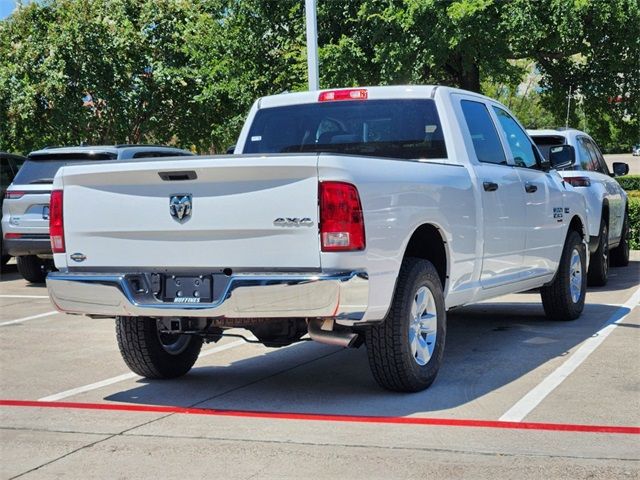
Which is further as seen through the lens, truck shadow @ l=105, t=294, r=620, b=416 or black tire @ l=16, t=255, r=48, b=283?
black tire @ l=16, t=255, r=48, b=283

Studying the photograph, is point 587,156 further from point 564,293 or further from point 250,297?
point 250,297

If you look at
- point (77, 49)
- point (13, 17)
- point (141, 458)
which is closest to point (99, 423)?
point (141, 458)

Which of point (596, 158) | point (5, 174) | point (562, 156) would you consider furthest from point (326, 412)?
point (5, 174)

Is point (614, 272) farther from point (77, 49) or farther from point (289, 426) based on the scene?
point (77, 49)

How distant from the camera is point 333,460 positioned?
5.15 meters

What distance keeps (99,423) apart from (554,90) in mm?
24469

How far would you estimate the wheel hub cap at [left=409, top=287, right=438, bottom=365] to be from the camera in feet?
21.6

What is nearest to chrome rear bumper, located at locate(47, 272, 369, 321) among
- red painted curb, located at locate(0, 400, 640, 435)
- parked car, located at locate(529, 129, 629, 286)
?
red painted curb, located at locate(0, 400, 640, 435)

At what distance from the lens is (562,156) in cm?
952

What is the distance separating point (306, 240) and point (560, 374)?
2413 millimetres

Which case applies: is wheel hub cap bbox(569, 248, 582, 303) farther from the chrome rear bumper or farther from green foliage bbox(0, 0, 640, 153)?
green foliage bbox(0, 0, 640, 153)

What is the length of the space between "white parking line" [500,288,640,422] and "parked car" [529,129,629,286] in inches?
91.1

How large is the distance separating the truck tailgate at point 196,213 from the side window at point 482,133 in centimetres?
248

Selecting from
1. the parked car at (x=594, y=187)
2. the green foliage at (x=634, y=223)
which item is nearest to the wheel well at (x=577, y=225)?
the parked car at (x=594, y=187)
